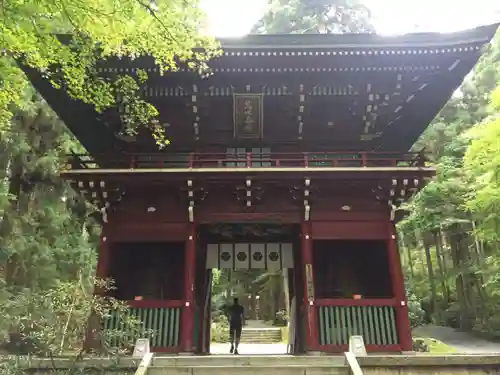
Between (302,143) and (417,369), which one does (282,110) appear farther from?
(417,369)

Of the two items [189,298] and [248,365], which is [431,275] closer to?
[189,298]

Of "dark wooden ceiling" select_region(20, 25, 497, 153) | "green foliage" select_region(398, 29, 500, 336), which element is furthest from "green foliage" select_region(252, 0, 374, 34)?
"dark wooden ceiling" select_region(20, 25, 497, 153)

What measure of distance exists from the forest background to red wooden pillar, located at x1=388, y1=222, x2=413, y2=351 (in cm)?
332

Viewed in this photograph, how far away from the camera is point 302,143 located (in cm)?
1092

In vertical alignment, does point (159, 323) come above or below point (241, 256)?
below

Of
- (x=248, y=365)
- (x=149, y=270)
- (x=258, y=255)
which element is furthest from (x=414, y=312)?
(x=248, y=365)

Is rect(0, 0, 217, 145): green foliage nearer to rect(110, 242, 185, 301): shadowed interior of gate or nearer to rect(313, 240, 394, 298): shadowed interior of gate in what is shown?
rect(110, 242, 185, 301): shadowed interior of gate

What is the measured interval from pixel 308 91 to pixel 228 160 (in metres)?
2.46

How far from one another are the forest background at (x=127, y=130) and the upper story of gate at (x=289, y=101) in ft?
2.19

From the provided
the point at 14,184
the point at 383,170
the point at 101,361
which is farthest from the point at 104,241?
the point at 14,184

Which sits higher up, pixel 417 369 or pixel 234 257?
pixel 234 257

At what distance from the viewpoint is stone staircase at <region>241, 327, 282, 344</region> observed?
23.4 meters

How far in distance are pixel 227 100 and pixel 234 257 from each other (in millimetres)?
4451

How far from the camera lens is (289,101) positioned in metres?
10.4
